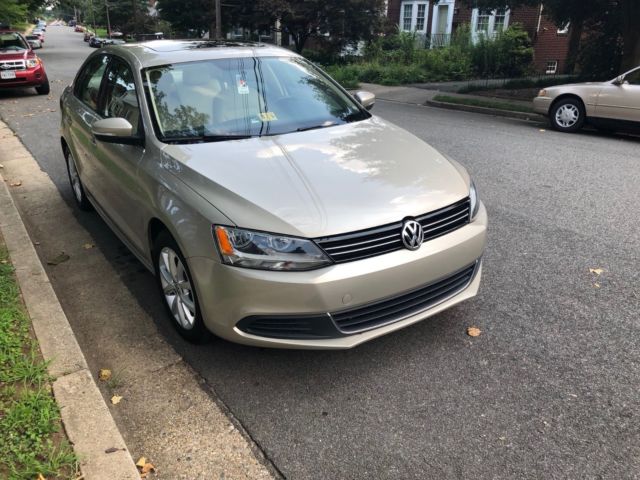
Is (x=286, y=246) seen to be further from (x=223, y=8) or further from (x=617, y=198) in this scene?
(x=223, y=8)

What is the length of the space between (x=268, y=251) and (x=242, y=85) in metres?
1.73

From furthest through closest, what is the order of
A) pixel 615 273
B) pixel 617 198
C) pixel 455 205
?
pixel 617 198 < pixel 615 273 < pixel 455 205

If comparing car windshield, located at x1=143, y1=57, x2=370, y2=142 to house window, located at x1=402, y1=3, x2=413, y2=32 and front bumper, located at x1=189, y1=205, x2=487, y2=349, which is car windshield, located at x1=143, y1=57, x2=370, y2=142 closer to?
front bumper, located at x1=189, y1=205, x2=487, y2=349

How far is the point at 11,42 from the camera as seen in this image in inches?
609

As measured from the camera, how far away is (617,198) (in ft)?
19.8

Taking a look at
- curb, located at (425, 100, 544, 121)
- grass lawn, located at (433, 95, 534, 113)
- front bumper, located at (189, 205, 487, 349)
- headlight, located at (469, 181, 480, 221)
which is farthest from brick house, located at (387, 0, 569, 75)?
front bumper, located at (189, 205, 487, 349)

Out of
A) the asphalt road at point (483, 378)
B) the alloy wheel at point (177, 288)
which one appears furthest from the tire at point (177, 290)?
the asphalt road at point (483, 378)

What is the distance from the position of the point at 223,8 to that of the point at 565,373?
1159 inches

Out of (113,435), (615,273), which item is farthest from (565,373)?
(113,435)

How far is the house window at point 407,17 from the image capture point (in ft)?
97.8

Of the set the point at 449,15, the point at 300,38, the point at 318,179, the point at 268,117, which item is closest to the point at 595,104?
the point at 268,117

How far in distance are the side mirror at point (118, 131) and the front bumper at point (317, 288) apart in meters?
1.16

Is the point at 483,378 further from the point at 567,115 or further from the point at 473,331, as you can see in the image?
the point at 567,115

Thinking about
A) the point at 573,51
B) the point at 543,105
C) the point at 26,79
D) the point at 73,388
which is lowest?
the point at 73,388
